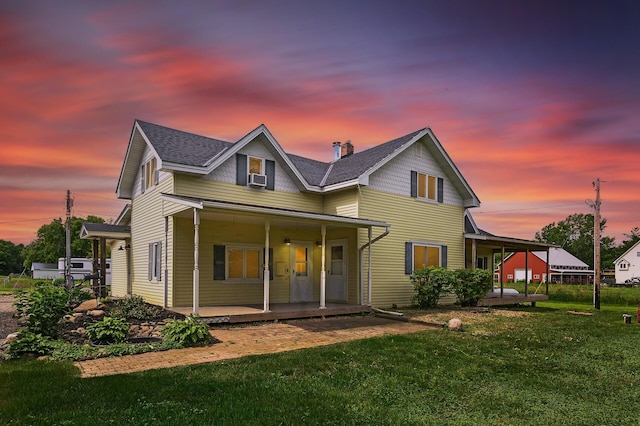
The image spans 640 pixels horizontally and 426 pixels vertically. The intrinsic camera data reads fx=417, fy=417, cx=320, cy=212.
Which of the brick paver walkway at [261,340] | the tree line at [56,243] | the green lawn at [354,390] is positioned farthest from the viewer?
the tree line at [56,243]

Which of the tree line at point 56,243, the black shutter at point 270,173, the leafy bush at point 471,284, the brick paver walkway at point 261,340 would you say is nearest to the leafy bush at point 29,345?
the brick paver walkway at point 261,340

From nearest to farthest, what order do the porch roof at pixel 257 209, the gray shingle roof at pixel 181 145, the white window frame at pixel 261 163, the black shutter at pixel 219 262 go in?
the porch roof at pixel 257 209 < the gray shingle roof at pixel 181 145 < the black shutter at pixel 219 262 < the white window frame at pixel 261 163

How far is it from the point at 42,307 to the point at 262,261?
7.32 m

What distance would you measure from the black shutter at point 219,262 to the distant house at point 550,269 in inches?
1944

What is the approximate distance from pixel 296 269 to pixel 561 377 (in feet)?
33.3

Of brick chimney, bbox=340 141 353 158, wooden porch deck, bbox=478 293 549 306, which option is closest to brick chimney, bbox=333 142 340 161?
brick chimney, bbox=340 141 353 158

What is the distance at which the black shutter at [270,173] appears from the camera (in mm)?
14961

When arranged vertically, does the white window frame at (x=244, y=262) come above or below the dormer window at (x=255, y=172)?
below

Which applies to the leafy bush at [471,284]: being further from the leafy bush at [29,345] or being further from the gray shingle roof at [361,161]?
the leafy bush at [29,345]

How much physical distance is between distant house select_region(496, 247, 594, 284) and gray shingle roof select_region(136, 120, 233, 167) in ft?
162

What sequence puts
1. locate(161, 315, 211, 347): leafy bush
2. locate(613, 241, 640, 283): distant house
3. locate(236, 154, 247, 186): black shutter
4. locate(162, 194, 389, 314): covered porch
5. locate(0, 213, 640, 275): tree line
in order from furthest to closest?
locate(0, 213, 640, 275): tree line
locate(613, 241, 640, 283): distant house
locate(236, 154, 247, 186): black shutter
locate(162, 194, 389, 314): covered porch
locate(161, 315, 211, 347): leafy bush

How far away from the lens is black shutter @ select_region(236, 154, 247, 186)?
14.3 meters

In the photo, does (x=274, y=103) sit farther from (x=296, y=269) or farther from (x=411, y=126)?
(x=411, y=126)

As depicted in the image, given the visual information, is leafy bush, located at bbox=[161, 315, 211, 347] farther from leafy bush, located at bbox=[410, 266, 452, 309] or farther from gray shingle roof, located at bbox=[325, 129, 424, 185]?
leafy bush, located at bbox=[410, 266, 452, 309]
